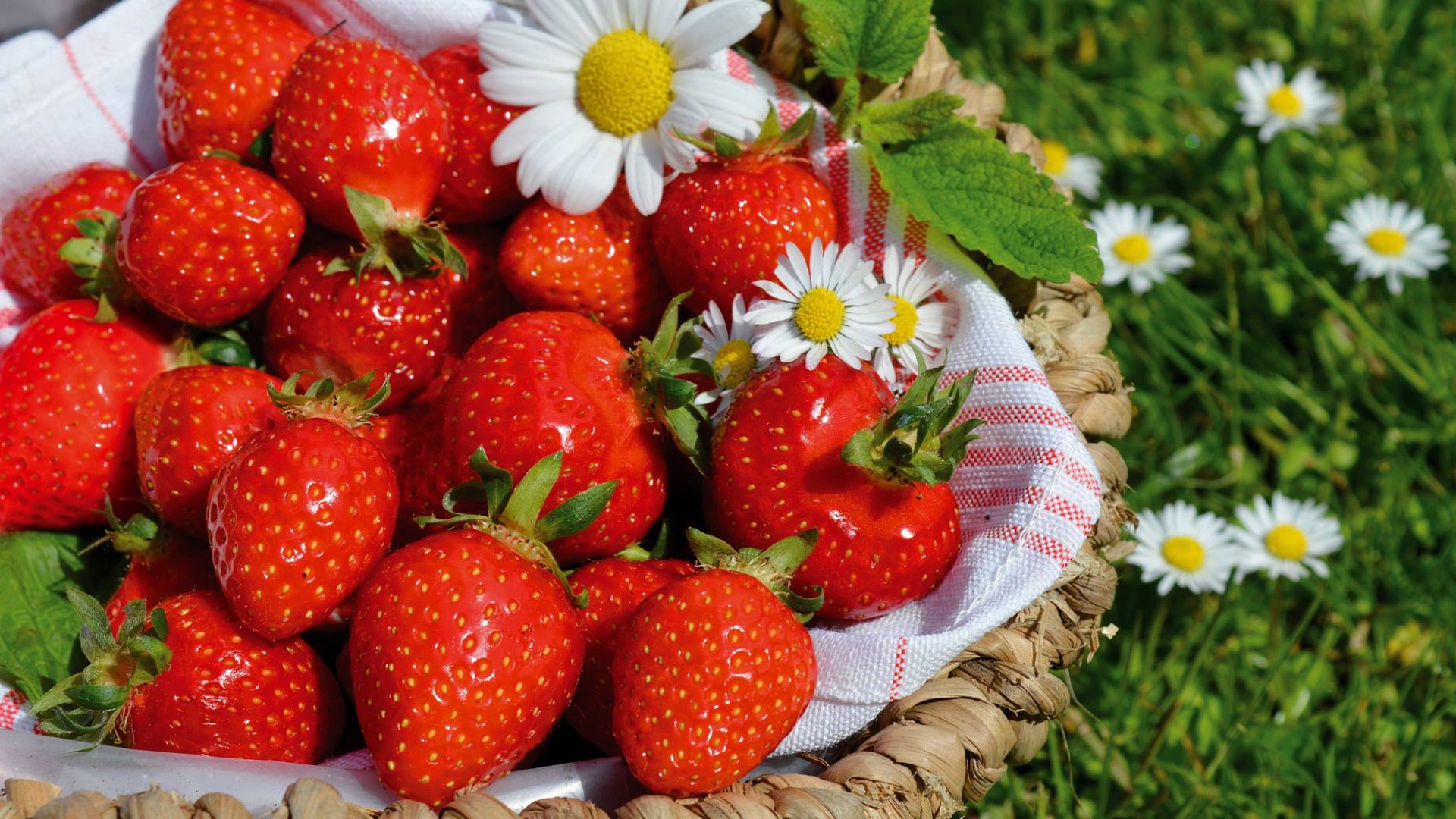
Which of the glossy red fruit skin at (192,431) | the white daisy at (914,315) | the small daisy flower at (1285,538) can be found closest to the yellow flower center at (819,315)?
the white daisy at (914,315)

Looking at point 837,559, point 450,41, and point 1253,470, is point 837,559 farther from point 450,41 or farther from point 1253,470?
point 1253,470

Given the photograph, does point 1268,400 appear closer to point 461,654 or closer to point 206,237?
point 461,654

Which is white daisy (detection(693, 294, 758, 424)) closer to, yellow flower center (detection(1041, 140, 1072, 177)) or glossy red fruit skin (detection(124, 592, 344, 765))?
glossy red fruit skin (detection(124, 592, 344, 765))

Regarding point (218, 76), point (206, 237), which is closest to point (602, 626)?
point (206, 237)

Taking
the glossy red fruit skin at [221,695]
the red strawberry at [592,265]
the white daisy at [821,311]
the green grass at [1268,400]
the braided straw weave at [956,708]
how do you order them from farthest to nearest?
the green grass at [1268,400] → the red strawberry at [592,265] → the white daisy at [821,311] → the glossy red fruit skin at [221,695] → the braided straw weave at [956,708]

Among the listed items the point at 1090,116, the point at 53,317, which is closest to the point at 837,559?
the point at 53,317

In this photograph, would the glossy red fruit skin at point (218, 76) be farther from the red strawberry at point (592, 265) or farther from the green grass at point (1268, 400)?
the green grass at point (1268, 400)
